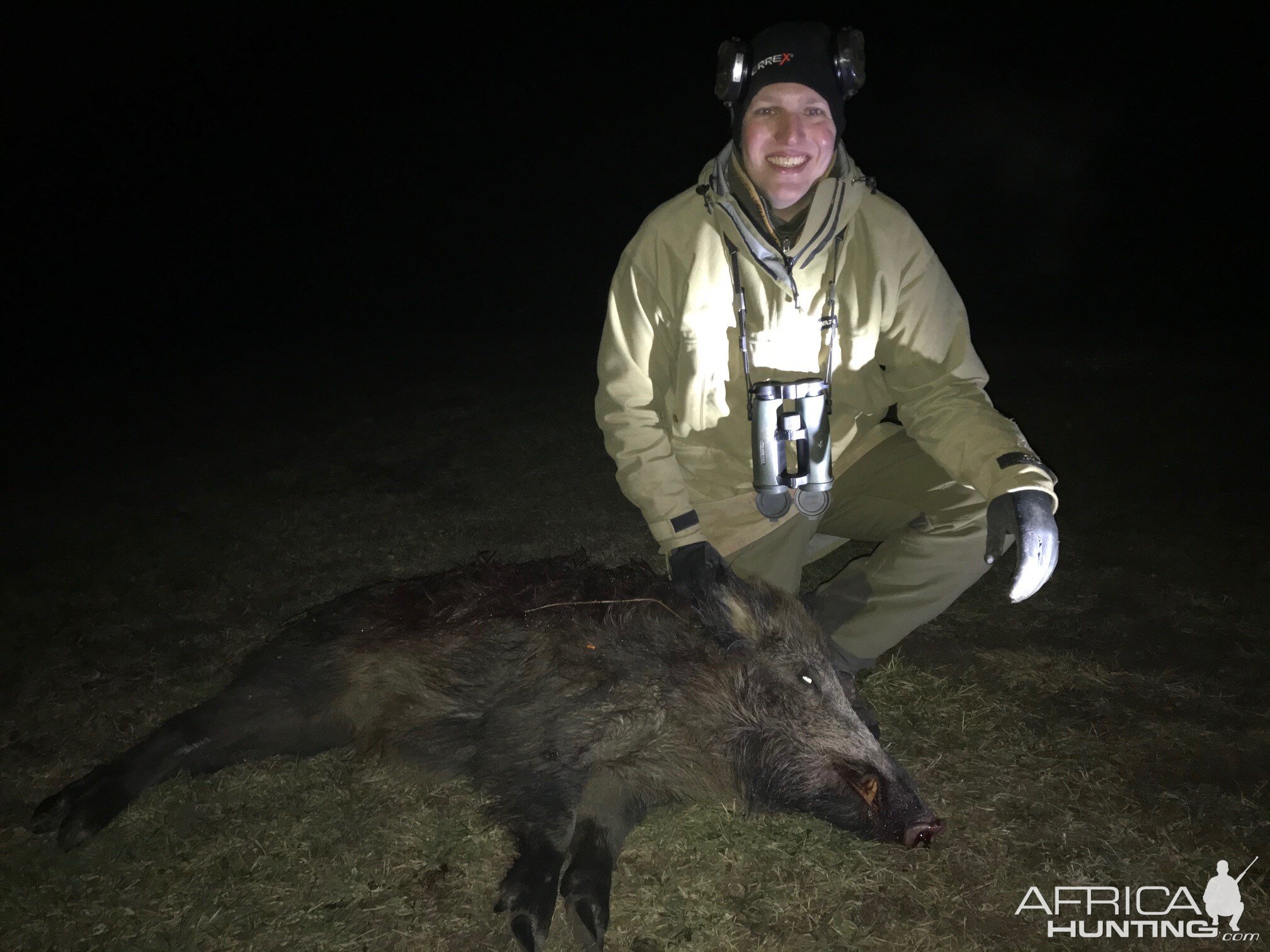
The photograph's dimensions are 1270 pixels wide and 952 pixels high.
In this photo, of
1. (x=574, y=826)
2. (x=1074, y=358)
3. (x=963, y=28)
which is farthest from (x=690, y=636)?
(x=963, y=28)

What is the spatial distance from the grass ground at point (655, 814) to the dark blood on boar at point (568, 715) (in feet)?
0.32

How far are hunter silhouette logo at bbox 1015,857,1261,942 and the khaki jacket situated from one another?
3.93 feet

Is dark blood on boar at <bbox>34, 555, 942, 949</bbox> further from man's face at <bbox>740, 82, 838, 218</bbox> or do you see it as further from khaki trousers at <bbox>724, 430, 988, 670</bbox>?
man's face at <bbox>740, 82, 838, 218</bbox>

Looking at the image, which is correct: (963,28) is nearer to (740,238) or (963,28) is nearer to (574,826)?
(740,238)

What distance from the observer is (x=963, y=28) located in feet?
55.7

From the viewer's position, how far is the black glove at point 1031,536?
251cm

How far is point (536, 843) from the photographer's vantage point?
235 cm


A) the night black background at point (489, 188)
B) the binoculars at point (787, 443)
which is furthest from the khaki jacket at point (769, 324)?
the night black background at point (489, 188)

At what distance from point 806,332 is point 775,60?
0.85 meters

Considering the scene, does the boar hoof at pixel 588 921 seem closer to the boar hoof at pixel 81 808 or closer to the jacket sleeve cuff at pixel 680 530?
the jacket sleeve cuff at pixel 680 530

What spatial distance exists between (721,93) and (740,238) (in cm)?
49

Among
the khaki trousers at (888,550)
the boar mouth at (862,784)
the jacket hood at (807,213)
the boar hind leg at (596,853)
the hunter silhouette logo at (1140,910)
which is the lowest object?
the hunter silhouette logo at (1140,910)

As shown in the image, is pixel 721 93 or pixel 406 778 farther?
pixel 721 93

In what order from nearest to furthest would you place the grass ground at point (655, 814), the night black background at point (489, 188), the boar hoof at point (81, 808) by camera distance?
the grass ground at point (655, 814) < the boar hoof at point (81, 808) < the night black background at point (489, 188)
